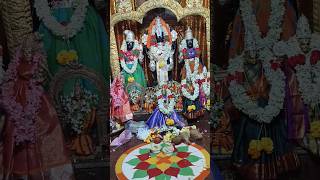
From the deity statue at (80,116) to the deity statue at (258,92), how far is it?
1.36 metres

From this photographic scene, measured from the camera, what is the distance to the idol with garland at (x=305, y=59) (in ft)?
13.5

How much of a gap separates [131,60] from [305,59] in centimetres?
214

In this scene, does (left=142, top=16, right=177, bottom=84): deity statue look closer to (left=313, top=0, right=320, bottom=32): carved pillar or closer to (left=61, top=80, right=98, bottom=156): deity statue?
(left=61, top=80, right=98, bottom=156): deity statue

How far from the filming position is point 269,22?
163 inches

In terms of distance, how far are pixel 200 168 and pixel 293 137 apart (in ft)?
4.19

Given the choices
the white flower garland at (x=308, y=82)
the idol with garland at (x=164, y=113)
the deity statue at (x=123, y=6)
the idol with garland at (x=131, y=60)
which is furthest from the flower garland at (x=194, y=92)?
the white flower garland at (x=308, y=82)

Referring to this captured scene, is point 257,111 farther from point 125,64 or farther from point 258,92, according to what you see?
point 125,64

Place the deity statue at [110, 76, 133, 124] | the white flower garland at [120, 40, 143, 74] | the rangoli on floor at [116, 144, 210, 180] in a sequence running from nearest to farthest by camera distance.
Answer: the rangoli on floor at [116, 144, 210, 180] < the deity statue at [110, 76, 133, 124] < the white flower garland at [120, 40, 143, 74]

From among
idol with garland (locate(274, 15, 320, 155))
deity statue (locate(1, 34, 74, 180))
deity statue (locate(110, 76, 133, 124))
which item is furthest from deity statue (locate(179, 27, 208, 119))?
deity statue (locate(1, 34, 74, 180))

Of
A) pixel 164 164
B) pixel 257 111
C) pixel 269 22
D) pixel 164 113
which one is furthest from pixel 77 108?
pixel 269 22

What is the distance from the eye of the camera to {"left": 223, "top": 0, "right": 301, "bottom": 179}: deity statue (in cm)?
415

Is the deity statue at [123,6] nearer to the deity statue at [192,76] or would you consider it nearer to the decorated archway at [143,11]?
the decorated archway at [143,11]

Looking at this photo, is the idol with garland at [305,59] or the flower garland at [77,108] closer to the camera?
the idol with garland at [305,59]

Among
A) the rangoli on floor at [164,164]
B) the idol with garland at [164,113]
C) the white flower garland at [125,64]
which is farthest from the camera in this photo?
the idol with garland at [164,113]
